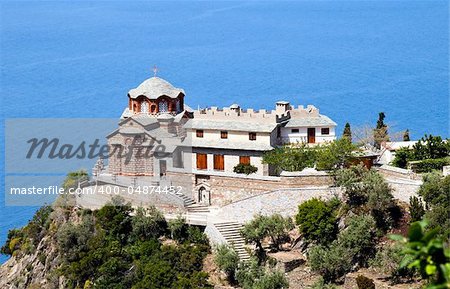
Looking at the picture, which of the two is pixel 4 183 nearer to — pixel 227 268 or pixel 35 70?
pixel 227 268

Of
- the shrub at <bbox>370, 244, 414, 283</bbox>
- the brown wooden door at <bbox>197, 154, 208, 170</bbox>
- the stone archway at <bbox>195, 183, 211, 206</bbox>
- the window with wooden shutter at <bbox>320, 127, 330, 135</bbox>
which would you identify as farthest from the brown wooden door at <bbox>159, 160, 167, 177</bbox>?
the shrub at <bbox>370, 244, 414, 283</bbox>

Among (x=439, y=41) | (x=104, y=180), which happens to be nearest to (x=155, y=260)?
(x=104, y=180)

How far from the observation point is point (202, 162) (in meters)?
39.8

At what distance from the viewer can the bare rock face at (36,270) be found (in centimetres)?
3952

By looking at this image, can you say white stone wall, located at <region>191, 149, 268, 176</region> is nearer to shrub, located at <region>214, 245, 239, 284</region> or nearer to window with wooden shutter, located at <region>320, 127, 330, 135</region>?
window with wooden shutter, located at <region>320, 127, 330, 135</region>

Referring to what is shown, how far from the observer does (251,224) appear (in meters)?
34.2

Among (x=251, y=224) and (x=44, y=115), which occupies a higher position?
(x=44, y=115)

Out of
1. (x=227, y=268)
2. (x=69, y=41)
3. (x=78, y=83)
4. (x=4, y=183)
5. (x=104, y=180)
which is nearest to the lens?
(x=227, y=268)

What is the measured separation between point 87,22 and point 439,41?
7615 centimetres

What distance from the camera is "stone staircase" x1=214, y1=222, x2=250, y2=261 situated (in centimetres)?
3397

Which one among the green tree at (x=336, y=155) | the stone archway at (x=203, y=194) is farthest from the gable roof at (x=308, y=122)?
the stone archway at (x=203, y=194)

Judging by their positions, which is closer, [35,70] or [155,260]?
[155,260]

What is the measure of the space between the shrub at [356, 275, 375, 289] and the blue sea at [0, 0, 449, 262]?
28506 millimetres

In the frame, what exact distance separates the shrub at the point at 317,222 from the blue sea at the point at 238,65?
2542 cm
